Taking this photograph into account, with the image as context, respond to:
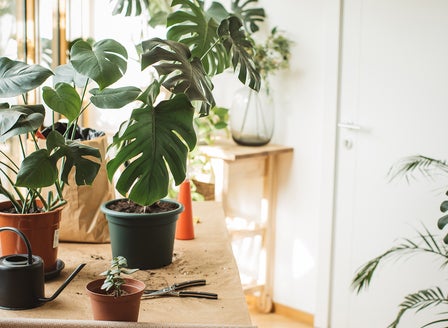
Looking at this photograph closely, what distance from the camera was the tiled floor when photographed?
376cm

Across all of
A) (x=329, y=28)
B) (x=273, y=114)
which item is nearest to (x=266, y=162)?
(x=273, y=114)

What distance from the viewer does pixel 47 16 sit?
3.31 meters

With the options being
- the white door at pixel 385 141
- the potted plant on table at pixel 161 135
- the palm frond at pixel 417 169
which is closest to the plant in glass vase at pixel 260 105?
the white door at pixel 385 141

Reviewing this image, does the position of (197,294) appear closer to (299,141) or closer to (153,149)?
(153,149)

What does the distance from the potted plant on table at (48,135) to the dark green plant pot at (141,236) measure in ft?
0.54

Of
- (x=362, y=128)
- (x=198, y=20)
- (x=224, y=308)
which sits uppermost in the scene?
(x=198, y=20)

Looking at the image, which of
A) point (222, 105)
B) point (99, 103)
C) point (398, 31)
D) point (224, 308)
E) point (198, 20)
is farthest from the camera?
point (222, 105)

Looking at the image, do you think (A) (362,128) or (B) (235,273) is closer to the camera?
(B) (235,273)

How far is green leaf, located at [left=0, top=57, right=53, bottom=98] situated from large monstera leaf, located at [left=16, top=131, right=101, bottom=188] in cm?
13

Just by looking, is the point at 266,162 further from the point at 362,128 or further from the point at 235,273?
the point at 235,273

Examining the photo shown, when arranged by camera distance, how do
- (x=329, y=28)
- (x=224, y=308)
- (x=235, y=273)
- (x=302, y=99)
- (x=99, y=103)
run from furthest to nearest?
(x=302, y=99)
(x=329, y=28)
(x=235, y=273)
(x=99, y=103)
(x=224, y=308)

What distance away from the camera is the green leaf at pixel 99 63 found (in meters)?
1.62

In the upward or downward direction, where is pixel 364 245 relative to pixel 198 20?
downward

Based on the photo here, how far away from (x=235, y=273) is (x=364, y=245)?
172 centimetres
